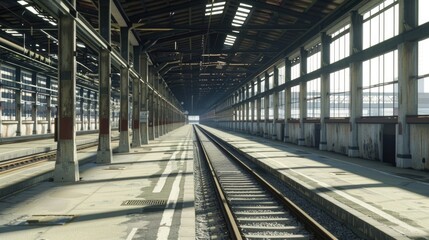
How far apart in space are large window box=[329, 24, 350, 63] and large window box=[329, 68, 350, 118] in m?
0.90

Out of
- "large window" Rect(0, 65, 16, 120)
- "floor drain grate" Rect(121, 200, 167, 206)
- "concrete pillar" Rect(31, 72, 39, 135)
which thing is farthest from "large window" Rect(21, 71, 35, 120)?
"floor drain grate" Rect(121, 200, 167, 206)

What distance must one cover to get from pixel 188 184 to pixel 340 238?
5.13 m

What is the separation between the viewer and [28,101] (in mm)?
34875

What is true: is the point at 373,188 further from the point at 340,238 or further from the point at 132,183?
the point at 132,183

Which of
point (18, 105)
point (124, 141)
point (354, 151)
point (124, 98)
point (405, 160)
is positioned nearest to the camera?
point (405, 160)

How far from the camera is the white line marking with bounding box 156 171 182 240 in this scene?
607 centimetres

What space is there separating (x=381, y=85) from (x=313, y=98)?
28.3ft

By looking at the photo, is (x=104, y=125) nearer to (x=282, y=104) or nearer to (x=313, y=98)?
(x=313, y=98)

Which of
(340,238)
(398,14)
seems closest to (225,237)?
(340,238)

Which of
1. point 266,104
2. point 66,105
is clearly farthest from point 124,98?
point 266,104

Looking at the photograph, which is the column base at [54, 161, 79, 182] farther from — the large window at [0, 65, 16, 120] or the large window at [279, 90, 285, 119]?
the large window at [279, 90, 285, 119]

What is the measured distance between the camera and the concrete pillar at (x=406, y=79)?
14414 millimetres

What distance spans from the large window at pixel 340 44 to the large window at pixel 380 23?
1.87 metres

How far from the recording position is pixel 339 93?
2141cm
